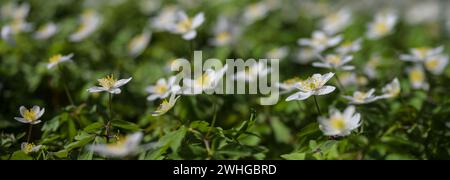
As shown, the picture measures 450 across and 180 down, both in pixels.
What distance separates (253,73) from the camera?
92.6 inches

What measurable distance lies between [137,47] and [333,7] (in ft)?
5.78

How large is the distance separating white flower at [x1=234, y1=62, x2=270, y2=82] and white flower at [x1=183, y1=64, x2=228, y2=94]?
0.35 meters

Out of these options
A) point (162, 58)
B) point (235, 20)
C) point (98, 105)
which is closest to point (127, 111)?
point (98, 105)

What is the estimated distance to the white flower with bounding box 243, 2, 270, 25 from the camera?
3.75 m

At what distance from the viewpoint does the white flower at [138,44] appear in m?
3.27

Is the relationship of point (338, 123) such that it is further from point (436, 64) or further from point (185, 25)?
point (436, 64)

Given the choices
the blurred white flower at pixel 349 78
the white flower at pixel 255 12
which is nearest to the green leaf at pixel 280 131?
the blurred white flower at pixel 349 78

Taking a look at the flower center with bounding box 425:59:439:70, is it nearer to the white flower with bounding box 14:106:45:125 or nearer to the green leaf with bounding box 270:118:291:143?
the green leaf with bounding box 270:118:291:143

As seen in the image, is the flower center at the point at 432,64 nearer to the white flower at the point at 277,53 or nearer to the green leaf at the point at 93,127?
the white flower at the point at 277,53

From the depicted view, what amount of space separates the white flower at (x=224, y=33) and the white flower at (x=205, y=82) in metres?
1.25

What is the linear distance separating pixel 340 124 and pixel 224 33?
170cm

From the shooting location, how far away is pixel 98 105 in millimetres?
2238

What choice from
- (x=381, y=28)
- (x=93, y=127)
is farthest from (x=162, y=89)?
(x=381, y=28)
